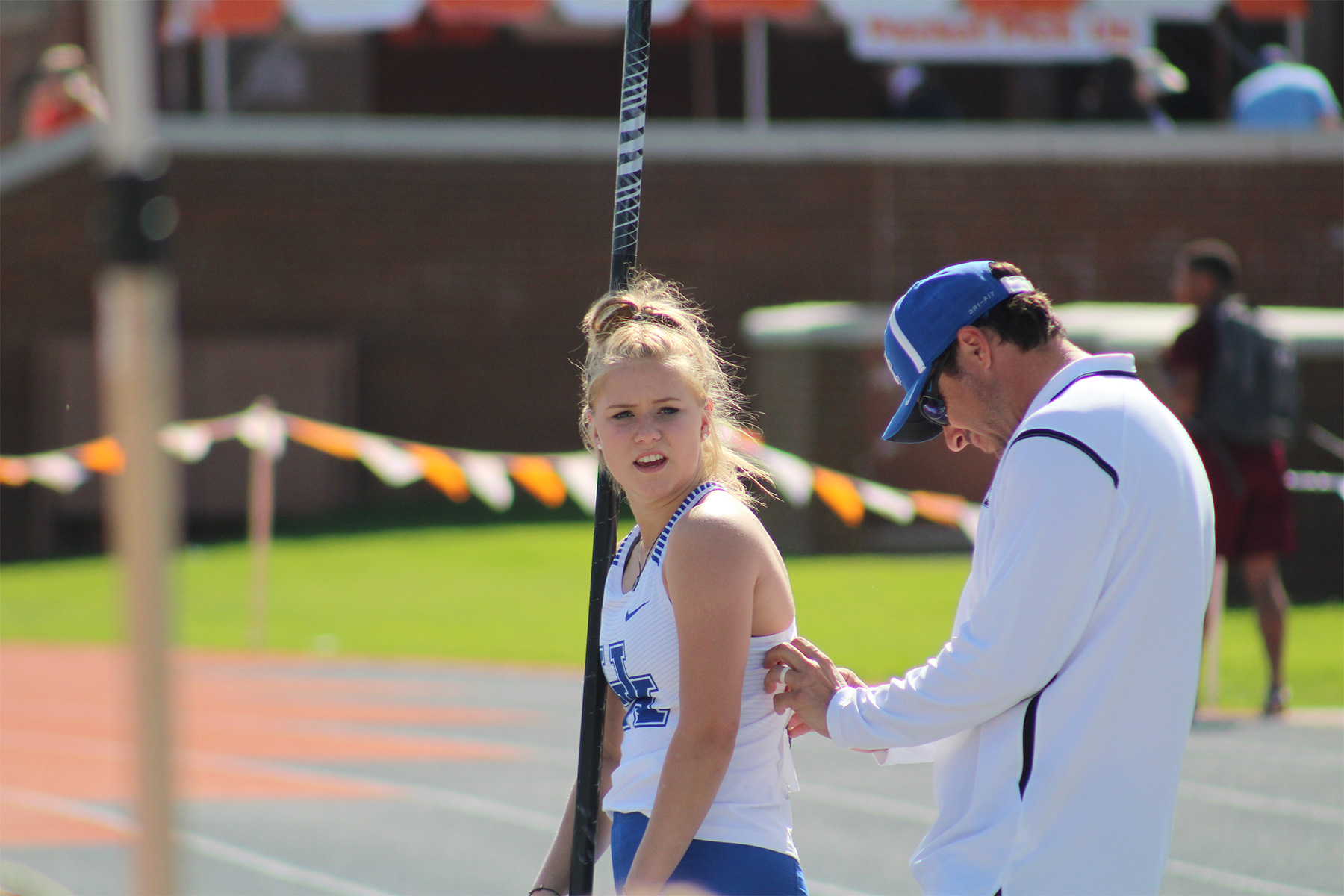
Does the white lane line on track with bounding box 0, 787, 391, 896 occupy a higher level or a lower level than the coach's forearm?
lower

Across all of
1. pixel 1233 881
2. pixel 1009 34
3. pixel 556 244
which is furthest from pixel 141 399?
pixel 1009 34

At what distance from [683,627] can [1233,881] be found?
341 cm

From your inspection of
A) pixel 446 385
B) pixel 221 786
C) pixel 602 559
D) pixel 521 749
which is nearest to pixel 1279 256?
pixel 446 385

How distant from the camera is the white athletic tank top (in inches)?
100

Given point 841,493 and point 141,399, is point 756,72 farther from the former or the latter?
point 141,399

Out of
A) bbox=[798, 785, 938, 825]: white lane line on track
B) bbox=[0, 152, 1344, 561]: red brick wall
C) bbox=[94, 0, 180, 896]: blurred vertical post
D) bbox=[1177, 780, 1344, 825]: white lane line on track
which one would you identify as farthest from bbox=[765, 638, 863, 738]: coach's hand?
bbox=[0, 152, 1344, 561]: red brick wall

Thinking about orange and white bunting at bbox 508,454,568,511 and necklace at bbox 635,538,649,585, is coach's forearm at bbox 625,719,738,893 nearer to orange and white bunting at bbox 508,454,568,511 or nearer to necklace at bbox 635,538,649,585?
necklace at bbox 635,538,649,585

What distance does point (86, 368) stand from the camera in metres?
16.6

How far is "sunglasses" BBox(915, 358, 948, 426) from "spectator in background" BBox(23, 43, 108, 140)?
1498cm

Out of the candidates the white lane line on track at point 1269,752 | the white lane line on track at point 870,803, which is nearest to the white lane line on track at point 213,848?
the white lane line on track at point 870,803

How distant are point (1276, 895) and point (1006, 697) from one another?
323 cm

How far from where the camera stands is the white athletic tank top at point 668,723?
255cm

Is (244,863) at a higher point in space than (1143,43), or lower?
lower

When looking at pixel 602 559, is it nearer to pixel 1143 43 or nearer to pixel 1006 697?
pixel 1006 697
